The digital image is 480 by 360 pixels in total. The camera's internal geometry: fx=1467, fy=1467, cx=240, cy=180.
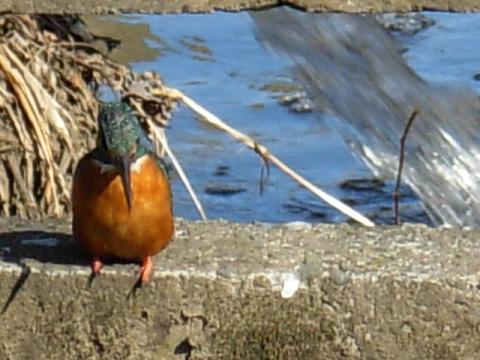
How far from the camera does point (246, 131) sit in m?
6.23

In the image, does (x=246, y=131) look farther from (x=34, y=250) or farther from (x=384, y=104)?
(x=34, y=250)

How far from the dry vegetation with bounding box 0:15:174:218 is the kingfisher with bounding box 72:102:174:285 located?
0.84 metres

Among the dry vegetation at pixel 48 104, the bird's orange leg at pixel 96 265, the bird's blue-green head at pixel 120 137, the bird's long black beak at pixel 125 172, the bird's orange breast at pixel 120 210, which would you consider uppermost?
the bird's blue-green head at pixel 120 137

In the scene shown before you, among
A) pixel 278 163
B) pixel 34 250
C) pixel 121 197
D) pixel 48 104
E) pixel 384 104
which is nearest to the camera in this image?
pixel 121 197

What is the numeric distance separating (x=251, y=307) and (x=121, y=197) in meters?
0.34

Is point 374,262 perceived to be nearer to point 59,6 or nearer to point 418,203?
point 59,6

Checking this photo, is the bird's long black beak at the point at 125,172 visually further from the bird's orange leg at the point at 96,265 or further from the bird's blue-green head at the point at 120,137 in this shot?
the bird's orange leg at the point at 96,265

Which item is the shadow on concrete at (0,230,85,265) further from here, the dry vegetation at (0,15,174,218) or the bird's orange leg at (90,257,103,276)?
the dry vegetation at (0,15,174,218)

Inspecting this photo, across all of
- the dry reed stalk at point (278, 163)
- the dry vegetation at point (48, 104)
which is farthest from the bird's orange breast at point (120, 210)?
the dry vegetation at point (48, 104)

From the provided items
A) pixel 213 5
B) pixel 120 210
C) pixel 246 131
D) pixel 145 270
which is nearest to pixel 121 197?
pixel 120 210

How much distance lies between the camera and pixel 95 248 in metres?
2.88

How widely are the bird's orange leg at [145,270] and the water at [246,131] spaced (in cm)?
275

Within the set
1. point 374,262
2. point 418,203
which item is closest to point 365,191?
point 418,203

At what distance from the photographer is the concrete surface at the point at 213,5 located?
2.68 meters
